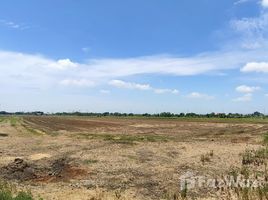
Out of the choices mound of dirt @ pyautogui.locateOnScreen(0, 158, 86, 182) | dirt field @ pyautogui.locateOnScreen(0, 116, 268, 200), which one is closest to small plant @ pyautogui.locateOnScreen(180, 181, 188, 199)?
dirt field @ pyautogui.locateOnScreen(0, 116, 268, 200)

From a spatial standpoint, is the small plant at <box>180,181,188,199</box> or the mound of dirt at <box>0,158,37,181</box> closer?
the small plant at <box>180,181,188,199</box>

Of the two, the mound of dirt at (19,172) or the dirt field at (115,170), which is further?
the mound of dirt at (19,172)

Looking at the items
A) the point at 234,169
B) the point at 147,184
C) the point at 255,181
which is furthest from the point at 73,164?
the point at 255,181

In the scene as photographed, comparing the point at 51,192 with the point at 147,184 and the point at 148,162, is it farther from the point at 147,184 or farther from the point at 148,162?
the point at 148,162

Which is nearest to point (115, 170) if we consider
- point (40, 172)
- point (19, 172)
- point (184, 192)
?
point (40, 172)

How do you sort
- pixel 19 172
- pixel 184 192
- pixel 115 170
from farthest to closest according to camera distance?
pixel 115 170 < pixel 19 172 < pixel 184 192

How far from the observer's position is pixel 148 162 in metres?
23.2

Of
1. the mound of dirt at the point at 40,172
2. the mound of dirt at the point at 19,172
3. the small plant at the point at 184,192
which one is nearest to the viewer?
the small plant at the point at 184,192

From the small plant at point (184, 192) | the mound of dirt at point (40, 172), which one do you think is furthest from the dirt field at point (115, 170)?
the small plant at point (184, 192)

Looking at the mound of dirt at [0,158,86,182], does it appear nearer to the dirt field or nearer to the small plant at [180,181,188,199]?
the dirt field

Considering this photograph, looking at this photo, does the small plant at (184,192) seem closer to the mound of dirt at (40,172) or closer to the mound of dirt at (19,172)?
the mound of dirt at (40,172)

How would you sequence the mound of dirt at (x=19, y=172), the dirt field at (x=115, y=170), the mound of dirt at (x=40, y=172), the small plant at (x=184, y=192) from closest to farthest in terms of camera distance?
1. the small plant at (x=184, y=192)
2. the dirt field at (x=115, y=170)
3. the mound of dirt at (x=40, y=172)
4. the mound of dirt at (x=19, y=172)

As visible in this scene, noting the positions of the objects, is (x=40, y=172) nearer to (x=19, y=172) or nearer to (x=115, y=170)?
(x=19, y=172)

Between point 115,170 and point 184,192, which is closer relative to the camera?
point 184,192
